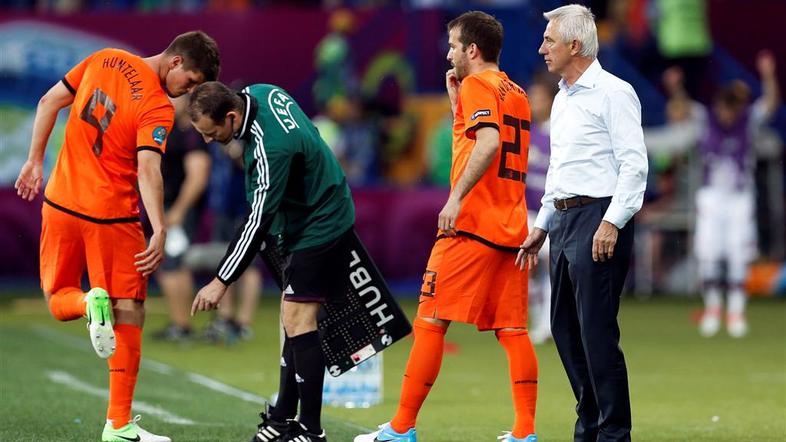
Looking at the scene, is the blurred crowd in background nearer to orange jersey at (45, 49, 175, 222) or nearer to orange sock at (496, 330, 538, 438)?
orange jersey at (45, 49, 175, 222)

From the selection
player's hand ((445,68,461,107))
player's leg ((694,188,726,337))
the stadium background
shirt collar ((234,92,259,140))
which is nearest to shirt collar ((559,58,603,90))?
player's hand ((445,68,461,107))

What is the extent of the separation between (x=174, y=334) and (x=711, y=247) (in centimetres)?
575

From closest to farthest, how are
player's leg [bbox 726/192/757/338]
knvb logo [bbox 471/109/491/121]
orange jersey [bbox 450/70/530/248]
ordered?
knvb logo [bbox 471/109/491/121]
orange jersey [bbox 450/70/530/248]
player's leg [bbox 726/192/757/338]

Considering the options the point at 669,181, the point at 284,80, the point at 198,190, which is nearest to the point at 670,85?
the point at 669,181

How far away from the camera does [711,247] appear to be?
1548 cm

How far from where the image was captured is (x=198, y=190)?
46.0 ft

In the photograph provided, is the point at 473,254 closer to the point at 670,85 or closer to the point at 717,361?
the point at 717,361

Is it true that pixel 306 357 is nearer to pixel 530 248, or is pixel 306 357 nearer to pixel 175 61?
pixel 530 248

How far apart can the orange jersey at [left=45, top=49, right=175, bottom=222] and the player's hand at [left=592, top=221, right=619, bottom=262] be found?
248 cm

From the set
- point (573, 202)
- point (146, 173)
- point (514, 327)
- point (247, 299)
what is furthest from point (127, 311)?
point (247, 299)

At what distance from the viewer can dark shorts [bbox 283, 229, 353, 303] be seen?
7543 millimetres

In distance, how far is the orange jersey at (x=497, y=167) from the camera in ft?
24.9

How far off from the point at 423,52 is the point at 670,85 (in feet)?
11.7

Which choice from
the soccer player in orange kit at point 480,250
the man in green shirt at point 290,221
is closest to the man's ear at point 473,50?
the soccer player in orange kit at point 480,250
